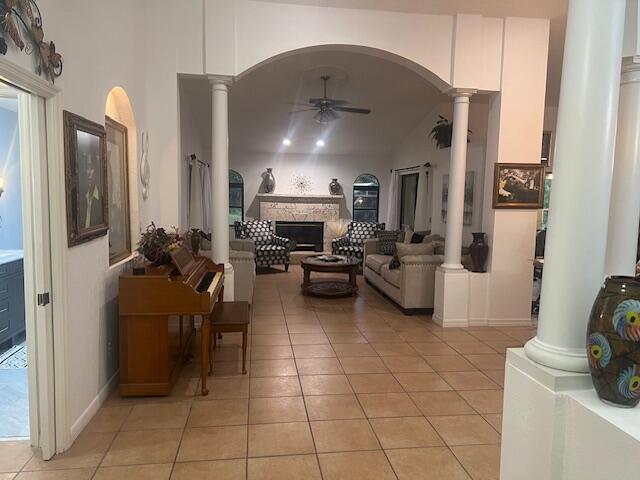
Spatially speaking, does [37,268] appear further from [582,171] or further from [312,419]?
[582,171]

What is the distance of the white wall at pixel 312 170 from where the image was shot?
9.80 metres

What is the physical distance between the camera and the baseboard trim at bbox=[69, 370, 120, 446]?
2.56 meters

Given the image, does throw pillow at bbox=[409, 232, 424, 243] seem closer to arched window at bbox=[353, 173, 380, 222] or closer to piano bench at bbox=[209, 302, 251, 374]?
arched window at bbox=[353, 173, 380, 222]

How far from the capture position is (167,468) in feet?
7.52

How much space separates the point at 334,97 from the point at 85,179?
5430 millimetres

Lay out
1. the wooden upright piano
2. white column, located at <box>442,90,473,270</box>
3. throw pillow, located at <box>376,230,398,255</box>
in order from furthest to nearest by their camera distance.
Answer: throw pillow, located at <box>376,230,398,255</box> < white column, located at <box>442,90,473,270</box> < the wooden upright piano

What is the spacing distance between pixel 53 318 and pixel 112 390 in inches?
41.7

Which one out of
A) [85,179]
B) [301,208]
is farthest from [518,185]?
[301,208]

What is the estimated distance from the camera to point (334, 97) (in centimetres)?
739

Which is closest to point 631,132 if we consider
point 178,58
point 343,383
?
point 343,383

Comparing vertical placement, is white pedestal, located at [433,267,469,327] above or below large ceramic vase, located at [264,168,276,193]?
below

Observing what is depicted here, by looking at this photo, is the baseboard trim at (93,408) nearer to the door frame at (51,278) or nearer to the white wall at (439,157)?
the door frame at (51,278)

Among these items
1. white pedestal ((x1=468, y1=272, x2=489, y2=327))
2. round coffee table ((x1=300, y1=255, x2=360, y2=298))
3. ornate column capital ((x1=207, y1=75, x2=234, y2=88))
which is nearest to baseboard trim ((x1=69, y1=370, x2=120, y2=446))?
ornate column capital ((x1=207, y1=75, x2=234, y2=88))

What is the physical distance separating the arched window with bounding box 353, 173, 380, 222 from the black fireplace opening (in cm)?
97
